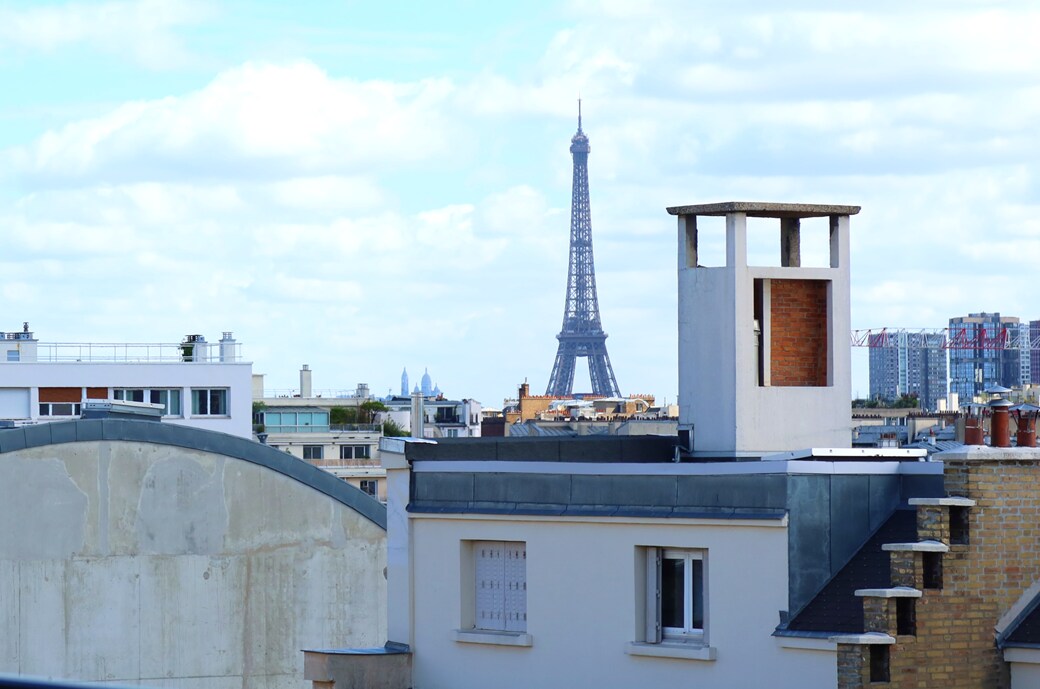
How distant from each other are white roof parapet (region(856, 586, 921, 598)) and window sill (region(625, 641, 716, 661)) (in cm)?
199

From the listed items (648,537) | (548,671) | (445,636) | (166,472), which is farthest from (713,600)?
(166,472)

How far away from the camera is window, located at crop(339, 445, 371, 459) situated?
110 m

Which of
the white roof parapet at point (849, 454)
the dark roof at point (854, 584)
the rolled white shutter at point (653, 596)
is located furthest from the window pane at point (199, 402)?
the dark roof at point (854, 584)

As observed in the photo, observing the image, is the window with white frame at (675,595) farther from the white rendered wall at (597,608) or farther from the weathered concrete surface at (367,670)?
the weathered concrete surface at (367,670)

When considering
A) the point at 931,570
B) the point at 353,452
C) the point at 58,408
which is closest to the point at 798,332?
the point at 931,570

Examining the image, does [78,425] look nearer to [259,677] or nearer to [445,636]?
[259,677]

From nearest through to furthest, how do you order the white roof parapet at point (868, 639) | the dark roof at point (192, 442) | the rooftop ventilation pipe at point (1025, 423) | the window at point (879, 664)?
1. the white roof parapet at point (868, 639)
2. the window at point (879, 664)
3. the rooftop ventilation pipe at point (1025, 423)
4. the dark roof at point (192, 442)

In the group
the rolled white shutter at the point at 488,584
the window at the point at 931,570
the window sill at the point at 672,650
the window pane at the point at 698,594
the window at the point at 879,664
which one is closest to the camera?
the window at the point at 879,664

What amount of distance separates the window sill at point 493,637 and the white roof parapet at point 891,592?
4452 millimetres

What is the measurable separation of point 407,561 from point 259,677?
11499 millimetres

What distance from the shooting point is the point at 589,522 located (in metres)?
19.4

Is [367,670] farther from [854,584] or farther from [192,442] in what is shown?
[192,442]

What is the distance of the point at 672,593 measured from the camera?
19031 millimetres

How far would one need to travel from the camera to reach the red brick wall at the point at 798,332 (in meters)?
22.2
